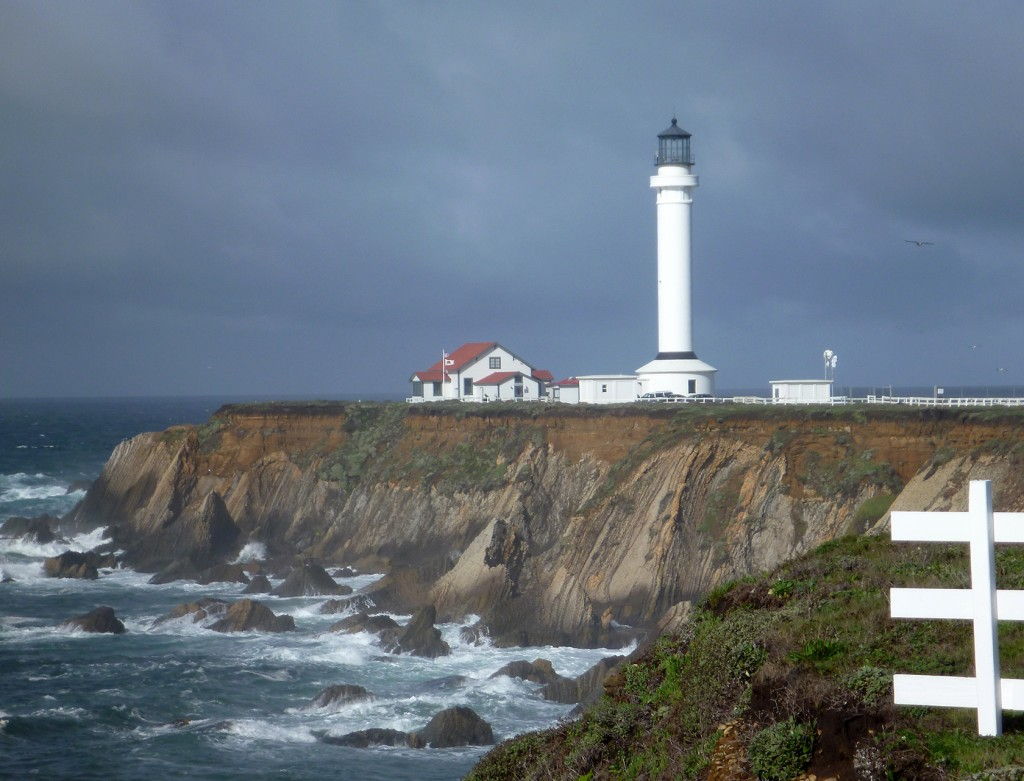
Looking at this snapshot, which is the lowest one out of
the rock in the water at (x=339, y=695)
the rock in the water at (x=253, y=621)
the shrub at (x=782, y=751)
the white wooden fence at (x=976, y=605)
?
the rock in the water at (x=339, y=695)

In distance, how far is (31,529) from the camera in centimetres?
5469

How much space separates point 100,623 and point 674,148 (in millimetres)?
30685

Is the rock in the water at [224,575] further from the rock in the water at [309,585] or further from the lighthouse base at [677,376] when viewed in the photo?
the lighthouse base at [677,376]

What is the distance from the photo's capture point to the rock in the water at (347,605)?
38.8 metres

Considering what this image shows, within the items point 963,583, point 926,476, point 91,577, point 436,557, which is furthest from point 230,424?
point 963,583

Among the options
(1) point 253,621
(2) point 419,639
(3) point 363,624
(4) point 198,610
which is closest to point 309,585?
(4) point 198,610

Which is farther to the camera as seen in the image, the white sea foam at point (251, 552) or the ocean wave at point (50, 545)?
the ocean wave at point (50, 545)

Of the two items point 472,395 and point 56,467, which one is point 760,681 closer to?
point 472,395

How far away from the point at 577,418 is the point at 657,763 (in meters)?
37.6

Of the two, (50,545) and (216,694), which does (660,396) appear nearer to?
(216,694)

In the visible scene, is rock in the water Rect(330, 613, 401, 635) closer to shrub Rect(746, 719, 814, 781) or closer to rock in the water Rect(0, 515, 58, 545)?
rock in the water Rect(0, 515, 58, 545)

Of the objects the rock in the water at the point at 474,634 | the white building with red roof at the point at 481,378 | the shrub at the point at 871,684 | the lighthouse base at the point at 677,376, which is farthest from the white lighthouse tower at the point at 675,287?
the shrub at the point at 871,684

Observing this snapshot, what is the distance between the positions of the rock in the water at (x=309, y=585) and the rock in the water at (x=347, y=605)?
8.64 feet

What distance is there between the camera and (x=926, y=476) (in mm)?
34812
